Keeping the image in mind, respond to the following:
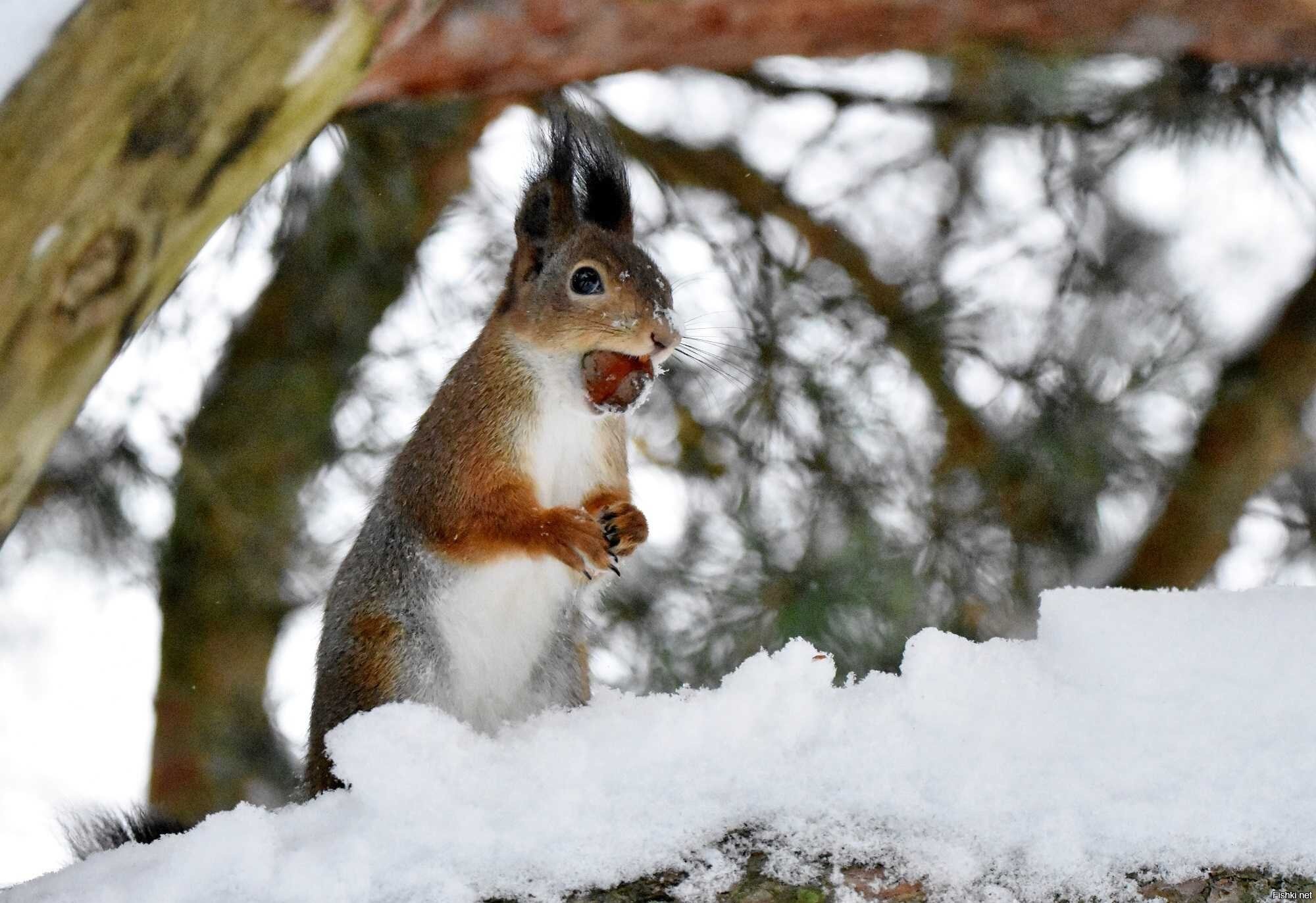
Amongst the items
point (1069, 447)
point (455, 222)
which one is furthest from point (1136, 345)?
point (455, 222)

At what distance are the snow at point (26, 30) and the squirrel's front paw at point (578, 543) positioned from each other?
0.56 meters

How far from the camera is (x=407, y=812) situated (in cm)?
87

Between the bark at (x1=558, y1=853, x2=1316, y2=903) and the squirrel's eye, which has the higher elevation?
the squirrel's eye

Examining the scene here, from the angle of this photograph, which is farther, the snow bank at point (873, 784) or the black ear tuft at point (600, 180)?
the black ear tuft at point (600, 180)

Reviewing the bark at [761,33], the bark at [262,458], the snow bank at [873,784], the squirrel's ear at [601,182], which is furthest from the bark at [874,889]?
the bark at [262,458]

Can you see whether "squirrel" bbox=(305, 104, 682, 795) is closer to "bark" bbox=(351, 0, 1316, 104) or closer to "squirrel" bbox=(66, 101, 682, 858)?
"squirrel" bbox=(66, 101, 682, 858)

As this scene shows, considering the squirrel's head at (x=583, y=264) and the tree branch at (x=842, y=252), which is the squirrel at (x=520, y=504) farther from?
the tree branch at (x=842, y=252)

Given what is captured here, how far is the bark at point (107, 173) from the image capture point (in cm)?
91

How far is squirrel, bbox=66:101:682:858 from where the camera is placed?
126cm

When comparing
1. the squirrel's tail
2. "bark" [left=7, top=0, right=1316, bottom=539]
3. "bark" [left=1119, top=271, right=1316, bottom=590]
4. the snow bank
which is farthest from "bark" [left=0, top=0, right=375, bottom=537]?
"bark" [left=1119, top=271, right=1316, bottom=590]

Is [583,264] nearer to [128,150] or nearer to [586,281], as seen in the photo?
[586,281]

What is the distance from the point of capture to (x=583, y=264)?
4.24 feet

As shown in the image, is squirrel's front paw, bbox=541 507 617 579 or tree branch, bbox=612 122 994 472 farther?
tree branch, bbox=612 122 994 472

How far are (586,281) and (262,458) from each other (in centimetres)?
104
